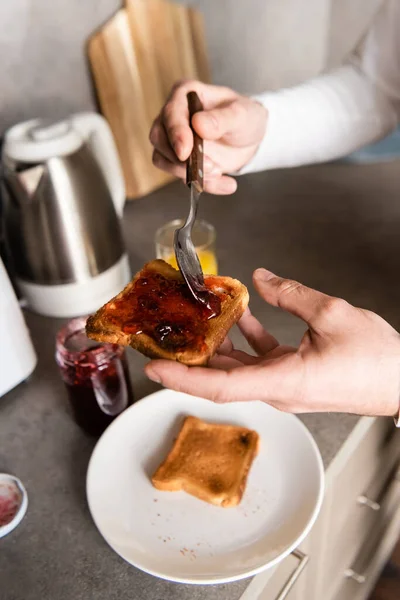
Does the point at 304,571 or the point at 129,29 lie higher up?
the point at 129,29

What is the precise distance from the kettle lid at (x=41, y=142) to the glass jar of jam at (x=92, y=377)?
0.28 meters

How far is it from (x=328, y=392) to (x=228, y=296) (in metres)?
0.17

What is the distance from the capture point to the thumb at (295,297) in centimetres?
60

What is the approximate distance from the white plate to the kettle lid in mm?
415

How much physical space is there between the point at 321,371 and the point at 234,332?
0.38 m

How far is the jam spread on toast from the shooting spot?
60cm

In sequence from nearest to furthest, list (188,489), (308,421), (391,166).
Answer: (188,489) → (308,421) → (391,166)

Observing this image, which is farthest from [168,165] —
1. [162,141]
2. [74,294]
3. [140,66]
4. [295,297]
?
[140,66]

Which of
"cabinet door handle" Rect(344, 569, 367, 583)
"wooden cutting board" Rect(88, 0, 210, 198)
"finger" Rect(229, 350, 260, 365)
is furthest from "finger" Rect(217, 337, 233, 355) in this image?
"wooden cutting board" Rect(88, 0, 210, 198)

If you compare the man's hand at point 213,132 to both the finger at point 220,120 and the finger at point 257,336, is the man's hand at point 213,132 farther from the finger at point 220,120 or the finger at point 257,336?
the finger at point 257,336

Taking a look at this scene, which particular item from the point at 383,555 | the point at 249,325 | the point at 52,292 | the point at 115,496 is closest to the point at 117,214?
the point at 52,292

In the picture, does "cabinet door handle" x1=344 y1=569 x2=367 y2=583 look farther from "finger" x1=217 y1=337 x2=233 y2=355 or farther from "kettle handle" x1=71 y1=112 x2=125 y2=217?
"kettle handle" x1=71 y1=112 x2=125 y2=217

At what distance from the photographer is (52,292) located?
0.95 metres

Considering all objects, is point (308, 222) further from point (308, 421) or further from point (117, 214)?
point (308, 421)
